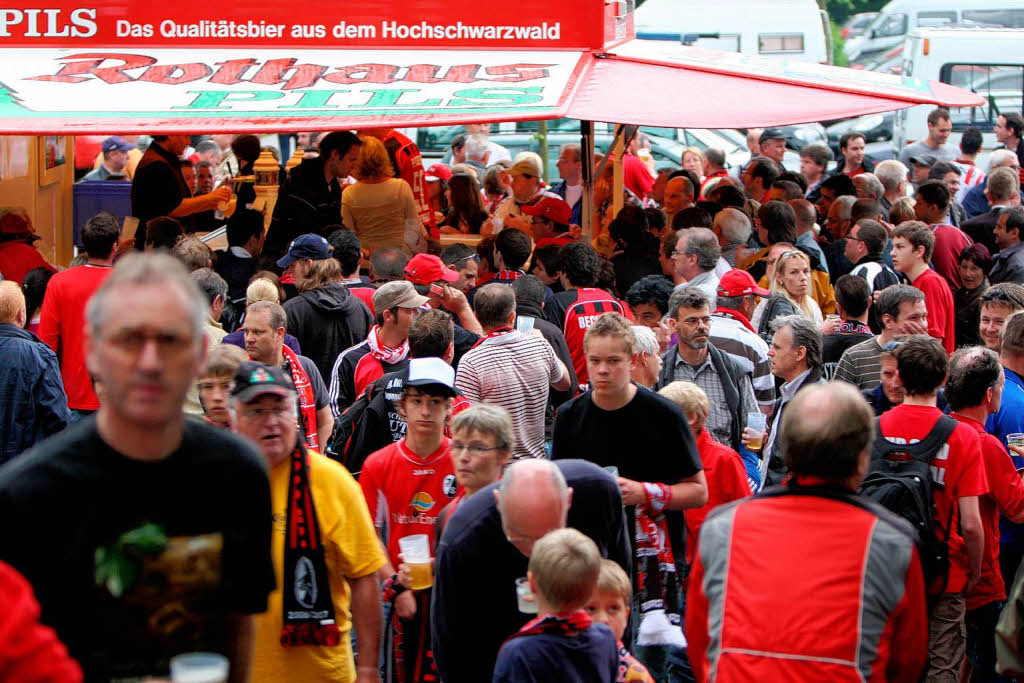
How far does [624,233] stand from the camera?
382 inches

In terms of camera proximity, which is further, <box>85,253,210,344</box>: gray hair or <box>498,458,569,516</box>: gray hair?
<box>498,458,569,516</box>: gray hair

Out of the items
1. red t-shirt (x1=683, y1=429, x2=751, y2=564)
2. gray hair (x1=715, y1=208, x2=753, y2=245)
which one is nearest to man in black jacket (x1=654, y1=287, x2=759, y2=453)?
red t-shirt (x1=683, y1=429, x2=751, y2=564)

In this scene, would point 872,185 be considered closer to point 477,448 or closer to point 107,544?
point 477,448

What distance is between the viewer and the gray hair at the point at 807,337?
254 inches

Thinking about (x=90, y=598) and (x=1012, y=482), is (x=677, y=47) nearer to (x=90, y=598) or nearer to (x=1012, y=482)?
(x=1012, y=482)

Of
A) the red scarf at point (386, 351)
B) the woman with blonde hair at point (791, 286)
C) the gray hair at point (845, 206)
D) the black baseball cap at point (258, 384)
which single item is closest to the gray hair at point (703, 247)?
the woman with blonde hair at point (791, 286)

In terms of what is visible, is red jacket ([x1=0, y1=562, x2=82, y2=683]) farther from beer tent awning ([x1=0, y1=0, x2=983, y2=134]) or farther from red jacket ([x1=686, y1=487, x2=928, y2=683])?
beer tent awning ([x1=0, y1=0, x2=983, y2=134])

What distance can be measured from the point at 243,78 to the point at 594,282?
259 cm

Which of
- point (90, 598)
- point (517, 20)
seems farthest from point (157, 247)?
point (90, 598)

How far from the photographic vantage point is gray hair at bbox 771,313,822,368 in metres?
6.46

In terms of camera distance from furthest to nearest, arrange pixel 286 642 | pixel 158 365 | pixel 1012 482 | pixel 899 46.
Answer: pixel 899 46 → pixel 1012 482 → pixel 286 642 → pixel 158 365

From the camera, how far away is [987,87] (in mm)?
19953

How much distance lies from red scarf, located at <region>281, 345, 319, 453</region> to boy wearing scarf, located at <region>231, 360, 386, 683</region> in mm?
2101

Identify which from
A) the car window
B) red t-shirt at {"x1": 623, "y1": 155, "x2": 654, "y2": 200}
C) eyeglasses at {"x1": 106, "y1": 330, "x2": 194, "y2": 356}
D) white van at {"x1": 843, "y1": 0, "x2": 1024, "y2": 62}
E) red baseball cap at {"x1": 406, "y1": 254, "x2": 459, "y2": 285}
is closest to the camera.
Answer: eyeglasses at {"x1": 106, "y1": 330, "x2": 194, "y2": 356}
